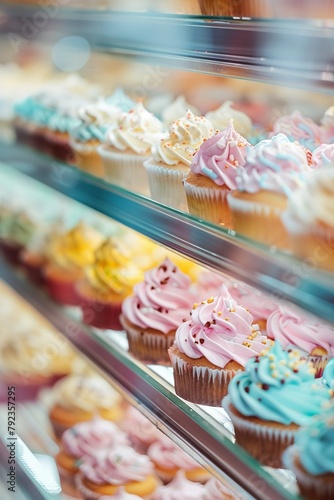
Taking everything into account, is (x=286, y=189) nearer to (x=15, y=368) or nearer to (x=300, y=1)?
(x=300, y=1)

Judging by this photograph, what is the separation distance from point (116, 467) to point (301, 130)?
1.13 meters

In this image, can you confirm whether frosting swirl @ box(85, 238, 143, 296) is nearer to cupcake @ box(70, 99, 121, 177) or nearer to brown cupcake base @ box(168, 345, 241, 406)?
cupcake @ box(70, 99, 121, 177)

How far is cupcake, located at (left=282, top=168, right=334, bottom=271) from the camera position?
144 centimetres

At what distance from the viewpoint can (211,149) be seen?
191 centimetres

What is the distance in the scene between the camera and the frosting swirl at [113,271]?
274 cm

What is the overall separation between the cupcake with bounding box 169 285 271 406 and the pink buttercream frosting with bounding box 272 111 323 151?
1.57ft

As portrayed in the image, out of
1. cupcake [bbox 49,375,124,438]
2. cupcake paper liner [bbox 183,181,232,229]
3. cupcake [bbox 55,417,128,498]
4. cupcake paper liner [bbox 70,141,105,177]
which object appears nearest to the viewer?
cupcake paper liner [bbox 183,181,232,229]

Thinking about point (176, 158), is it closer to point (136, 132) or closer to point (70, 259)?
point (136, 132)

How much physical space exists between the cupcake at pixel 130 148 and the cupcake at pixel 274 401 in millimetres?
882

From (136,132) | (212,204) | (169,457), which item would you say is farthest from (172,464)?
(136,132)

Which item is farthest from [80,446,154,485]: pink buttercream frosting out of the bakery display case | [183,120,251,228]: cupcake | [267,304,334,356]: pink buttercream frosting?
[183,120,251,228]: cupcake

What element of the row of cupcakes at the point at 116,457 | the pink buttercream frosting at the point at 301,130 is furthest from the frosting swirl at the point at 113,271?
the pink buttercream frosting at the point at 301,130

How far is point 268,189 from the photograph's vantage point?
163 centimetres

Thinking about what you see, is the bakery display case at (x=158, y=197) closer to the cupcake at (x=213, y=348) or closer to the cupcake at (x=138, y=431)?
the cupcake at (x=213, y=348)
